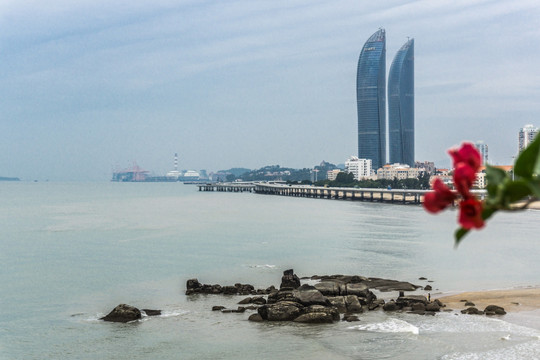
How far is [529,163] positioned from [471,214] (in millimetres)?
187

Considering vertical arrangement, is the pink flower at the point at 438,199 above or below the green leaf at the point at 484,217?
above

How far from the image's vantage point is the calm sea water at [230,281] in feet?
59.7

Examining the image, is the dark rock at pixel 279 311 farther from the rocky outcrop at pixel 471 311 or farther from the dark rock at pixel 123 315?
the rocky outcrop at pixel 471 311

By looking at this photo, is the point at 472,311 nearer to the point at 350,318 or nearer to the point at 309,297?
the point at 350,318

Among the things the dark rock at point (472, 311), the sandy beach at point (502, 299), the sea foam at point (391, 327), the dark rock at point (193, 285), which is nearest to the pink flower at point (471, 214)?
the sea foam at point (391, 327)

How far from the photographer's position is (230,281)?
2975cm

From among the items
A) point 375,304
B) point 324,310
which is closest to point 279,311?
point 324,310

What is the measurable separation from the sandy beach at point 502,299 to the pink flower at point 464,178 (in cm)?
2253

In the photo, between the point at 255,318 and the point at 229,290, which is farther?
the point at 229,290

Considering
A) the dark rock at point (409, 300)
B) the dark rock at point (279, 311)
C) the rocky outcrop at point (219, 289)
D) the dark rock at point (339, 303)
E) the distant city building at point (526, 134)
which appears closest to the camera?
the dark rock at point (279, 311)

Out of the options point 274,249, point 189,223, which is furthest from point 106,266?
point 189,223

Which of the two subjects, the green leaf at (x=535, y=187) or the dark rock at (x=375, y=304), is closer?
the green leaf at (x=535, y=187)

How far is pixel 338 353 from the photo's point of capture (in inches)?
687

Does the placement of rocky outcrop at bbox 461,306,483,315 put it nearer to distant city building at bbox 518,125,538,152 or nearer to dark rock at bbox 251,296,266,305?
dark rock at bbox 251,296,266,305
